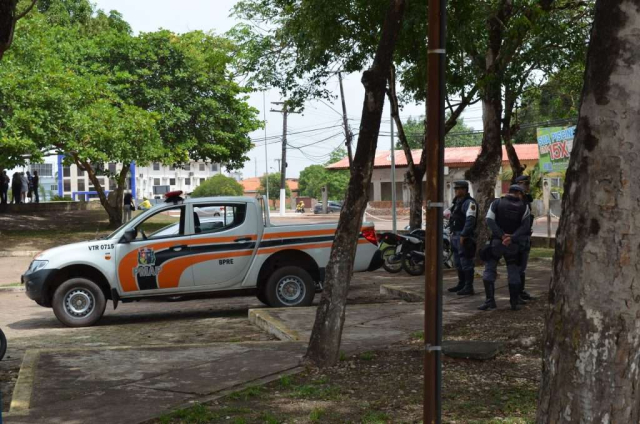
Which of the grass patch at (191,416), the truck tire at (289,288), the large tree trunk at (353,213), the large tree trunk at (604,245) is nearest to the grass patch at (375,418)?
the grass patch at (191,416)

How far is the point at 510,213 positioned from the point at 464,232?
4.74 feet

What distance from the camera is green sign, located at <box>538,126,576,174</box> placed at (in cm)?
2062

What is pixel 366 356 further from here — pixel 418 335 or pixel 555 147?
pixel 555 147

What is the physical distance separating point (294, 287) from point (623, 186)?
8804 millimetres

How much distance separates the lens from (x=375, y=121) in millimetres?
7629

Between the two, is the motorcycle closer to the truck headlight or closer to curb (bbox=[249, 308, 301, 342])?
curb (bbox=[249, 308, 301, 342])

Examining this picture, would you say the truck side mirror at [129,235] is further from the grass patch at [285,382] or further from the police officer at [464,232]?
the grass patch at [285,382]

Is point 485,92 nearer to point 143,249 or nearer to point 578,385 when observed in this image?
point 143,249

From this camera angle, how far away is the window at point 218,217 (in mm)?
12125

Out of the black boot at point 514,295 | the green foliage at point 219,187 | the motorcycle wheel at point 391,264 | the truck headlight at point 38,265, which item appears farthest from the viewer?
the green foliage at point 219,187

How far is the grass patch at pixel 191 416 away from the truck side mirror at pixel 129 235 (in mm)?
5832

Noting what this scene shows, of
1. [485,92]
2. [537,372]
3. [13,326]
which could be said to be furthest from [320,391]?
[485,92]

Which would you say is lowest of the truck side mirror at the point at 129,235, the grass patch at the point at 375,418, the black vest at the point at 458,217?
the grass patch at the point at 375,418

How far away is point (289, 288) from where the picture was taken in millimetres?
12414
